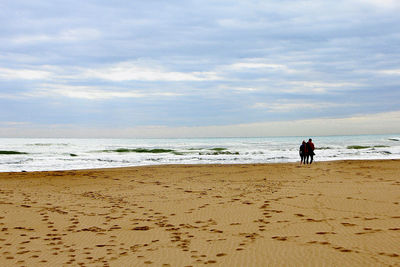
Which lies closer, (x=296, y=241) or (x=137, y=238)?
(x=296, y=241)

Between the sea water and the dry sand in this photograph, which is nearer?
the dry sand

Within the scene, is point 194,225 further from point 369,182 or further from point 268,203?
point 369,182

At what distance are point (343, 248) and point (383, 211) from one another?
3508mm

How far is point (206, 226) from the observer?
8000mm

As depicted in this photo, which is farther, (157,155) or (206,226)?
(157,155)

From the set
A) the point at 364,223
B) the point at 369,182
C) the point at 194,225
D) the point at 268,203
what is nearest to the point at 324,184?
the point at 369,182

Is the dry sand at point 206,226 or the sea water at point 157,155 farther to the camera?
A: the sea water at point 157,155

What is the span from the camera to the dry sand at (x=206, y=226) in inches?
232

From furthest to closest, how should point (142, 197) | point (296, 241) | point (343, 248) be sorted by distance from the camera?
point (142, 197) < point (296, 241) < point (343, 248)

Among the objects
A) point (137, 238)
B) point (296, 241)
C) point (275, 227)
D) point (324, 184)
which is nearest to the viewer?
point (296, 241)

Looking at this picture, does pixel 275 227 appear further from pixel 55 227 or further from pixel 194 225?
pixel 55 227

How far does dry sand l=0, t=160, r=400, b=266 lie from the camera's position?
19.4ft

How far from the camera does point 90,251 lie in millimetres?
6363

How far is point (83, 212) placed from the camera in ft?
32.2
